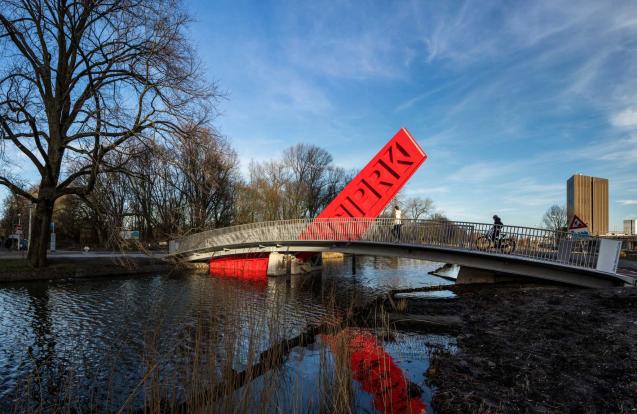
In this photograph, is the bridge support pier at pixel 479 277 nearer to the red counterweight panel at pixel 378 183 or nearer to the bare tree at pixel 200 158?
the red counterweight panel at pixel 378 183

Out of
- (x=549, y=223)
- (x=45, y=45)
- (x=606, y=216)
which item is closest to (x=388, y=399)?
(x=45, y=45)

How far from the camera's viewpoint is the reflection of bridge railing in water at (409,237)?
11.5 metres

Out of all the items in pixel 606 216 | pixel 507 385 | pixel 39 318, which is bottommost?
pixel 39 318

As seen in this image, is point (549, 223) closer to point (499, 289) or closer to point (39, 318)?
point (499, 289)

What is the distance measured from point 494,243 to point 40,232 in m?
16.9

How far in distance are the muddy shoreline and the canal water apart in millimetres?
551

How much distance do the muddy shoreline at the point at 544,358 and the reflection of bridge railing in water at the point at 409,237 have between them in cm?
176

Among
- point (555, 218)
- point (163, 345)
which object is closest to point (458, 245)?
point (163, 345)

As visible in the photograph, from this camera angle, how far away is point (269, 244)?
20156 millimetres

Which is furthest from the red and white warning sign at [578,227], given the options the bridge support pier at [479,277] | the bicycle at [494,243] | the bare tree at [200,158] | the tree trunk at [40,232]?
the tree trunk at [40,232]

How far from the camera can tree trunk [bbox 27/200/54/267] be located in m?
15.3

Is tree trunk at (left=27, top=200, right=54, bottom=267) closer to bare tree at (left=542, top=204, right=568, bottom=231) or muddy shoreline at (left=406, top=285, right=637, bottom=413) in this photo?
muddy shoreline at (left=406, top=285, right=637, bottom=413)

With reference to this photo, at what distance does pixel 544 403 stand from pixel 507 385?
0.56 metres

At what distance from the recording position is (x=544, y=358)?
5711mm
